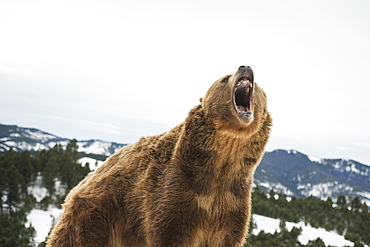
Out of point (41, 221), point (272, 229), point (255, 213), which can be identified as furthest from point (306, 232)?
point (41, 221)

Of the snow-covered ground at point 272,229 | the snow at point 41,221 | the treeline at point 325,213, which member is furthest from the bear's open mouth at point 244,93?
the snow at point 41,221

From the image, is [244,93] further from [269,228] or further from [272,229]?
[269,228]

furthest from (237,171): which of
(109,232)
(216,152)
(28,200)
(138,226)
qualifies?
(28,200)

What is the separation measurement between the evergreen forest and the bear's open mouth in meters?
29.9

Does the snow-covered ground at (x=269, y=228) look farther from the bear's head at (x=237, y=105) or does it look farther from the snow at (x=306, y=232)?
the bear's head at (x=237, y=105)

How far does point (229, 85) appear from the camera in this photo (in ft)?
11.4

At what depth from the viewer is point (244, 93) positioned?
3.43 m

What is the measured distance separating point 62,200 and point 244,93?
3988 cm

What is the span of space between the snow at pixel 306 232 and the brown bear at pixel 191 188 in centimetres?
3357

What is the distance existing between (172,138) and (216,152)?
71 centimetres

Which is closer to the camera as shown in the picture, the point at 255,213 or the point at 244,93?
the point at 244,93

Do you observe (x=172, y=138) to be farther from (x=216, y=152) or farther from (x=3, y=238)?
(x=3, y=238)

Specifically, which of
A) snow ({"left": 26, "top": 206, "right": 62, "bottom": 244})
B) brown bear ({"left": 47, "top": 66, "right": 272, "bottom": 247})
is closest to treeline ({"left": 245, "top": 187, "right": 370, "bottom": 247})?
snow ({"left": 26, "top": 206, "right": 62, "bottom": 244})

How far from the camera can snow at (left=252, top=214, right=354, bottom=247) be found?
34.6m
